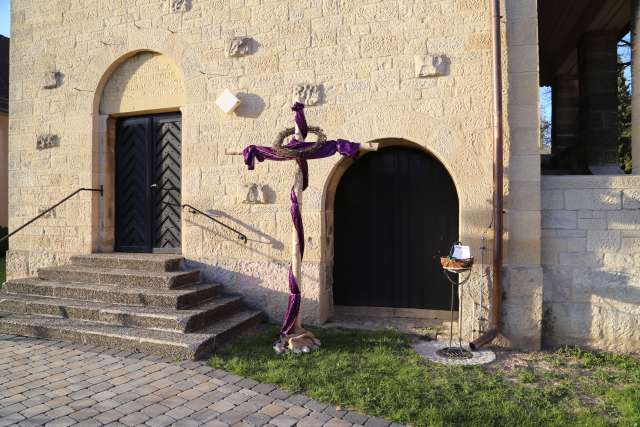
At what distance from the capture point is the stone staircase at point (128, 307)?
4578 millimetres

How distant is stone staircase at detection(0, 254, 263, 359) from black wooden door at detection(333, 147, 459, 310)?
4.45ft

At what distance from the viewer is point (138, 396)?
3.45 m

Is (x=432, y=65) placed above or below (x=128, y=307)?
above

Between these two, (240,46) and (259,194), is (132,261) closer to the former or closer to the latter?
(259,194)

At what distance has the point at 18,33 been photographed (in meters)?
7.06

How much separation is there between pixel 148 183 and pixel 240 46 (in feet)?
7.78

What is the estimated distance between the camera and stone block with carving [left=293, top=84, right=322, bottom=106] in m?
5.50

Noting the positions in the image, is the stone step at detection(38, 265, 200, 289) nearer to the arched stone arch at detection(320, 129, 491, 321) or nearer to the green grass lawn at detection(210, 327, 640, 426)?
the green grass lawn at detection(210, 327, 640, 426)

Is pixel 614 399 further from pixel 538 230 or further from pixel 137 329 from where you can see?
pixel 137 329

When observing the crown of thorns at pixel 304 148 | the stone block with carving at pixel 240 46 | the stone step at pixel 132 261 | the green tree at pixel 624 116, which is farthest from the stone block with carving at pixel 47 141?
the green tree at pixel 624 116

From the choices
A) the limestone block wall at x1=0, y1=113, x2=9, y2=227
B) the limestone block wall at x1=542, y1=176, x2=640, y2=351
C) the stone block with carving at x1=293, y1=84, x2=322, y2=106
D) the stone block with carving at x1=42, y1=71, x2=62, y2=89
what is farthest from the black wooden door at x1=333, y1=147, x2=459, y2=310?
the limestone block wall at x1=0, y1=113, x2=9, y2=227

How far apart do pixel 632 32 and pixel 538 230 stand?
260 centimetres

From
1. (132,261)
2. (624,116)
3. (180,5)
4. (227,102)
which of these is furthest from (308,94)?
(624,116)

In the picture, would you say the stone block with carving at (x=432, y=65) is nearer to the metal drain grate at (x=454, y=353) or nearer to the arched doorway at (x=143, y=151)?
the metal drain grate at (x=454, y=353)
